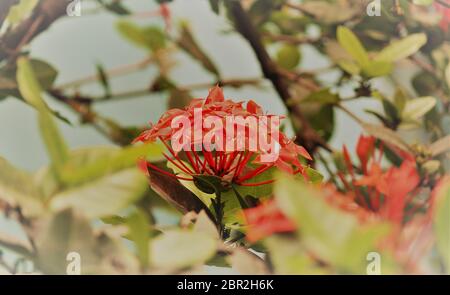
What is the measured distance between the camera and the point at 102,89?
0.52 m

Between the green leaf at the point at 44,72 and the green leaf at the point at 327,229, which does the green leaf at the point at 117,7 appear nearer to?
the green leaf at the point at 44,72

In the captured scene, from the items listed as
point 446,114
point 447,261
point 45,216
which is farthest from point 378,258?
point 446,114

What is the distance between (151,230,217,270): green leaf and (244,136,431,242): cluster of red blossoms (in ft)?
0.15

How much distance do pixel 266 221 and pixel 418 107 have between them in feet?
0.98

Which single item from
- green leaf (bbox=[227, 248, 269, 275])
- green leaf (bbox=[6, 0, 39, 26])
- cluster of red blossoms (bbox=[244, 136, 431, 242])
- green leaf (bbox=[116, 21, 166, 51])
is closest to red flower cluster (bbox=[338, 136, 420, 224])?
cluster of red blossoms (bbox=[244, 136, 431, 242])

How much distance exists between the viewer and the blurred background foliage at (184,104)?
29 centimetres

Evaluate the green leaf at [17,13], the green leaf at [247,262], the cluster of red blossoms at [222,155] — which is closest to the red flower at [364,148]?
the cluster of red blossoms at [222,155]

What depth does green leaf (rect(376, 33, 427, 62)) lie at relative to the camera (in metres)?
0.56

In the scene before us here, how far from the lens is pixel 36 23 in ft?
1.65

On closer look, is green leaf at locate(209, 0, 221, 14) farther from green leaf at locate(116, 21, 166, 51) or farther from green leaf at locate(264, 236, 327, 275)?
green leaf at locate(264, 236, 327, 275)

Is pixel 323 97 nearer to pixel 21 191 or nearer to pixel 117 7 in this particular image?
pixel 117 7

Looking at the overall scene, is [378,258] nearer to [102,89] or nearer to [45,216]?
[45,216]

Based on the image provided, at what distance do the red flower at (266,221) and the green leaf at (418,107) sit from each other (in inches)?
9.9
